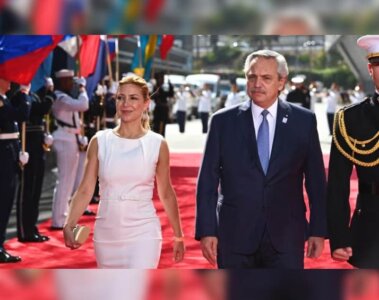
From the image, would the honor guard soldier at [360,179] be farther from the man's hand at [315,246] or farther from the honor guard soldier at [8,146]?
the honor guard soldier at [8,146]

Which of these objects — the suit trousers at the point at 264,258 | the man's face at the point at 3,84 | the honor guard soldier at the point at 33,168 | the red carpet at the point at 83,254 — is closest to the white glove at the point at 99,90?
the red carpet at the point at 83,254

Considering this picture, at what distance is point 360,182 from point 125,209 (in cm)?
101

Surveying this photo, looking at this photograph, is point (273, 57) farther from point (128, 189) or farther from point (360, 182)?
point (128, 189)

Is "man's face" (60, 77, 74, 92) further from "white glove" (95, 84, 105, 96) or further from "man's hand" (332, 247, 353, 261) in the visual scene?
"man's hand" (332, 247, 353, 261)

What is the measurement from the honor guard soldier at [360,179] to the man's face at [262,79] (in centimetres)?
28

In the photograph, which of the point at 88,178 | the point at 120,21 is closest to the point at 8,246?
the point at 88,178

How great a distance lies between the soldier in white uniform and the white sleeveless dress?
3.89m

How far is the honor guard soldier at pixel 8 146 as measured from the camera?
5750mm

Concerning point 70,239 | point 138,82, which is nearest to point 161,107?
Result: point 138,82

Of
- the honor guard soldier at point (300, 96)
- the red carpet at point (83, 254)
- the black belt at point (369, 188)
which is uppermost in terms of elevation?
the honor guard soldier at point (300, 96)

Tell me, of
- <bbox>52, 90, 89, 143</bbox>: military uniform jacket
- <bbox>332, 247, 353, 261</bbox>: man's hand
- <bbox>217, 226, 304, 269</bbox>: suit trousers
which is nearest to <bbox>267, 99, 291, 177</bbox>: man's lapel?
<bbox>217, 226, 304, 269</bbox>: suit trousers

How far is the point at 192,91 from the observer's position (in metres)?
30.2

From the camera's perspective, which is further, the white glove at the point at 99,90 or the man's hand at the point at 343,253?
the white glove at the point at 99,90

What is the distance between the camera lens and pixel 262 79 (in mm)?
3039
